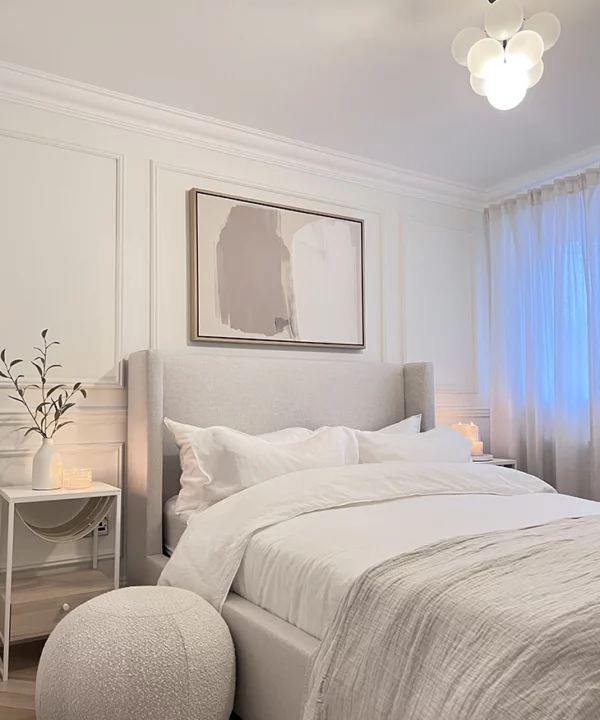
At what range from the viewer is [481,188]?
14.5 feet

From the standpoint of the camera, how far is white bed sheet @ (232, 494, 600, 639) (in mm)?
1706

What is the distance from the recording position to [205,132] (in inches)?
132

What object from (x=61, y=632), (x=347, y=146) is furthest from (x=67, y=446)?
(x=347, y=146)

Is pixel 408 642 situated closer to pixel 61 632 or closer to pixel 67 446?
pixel 61 632

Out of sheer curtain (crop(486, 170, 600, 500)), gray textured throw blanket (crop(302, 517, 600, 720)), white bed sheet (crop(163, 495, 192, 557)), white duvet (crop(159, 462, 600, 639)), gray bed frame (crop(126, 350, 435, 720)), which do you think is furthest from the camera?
sheer curtain (crop(486, 170, 600, 500))

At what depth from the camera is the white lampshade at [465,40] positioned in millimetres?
2307

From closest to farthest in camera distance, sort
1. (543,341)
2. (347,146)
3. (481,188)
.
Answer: (347,146) → (543,341) → (481,188)

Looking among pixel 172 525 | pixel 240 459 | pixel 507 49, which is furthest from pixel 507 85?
pixel 172 525

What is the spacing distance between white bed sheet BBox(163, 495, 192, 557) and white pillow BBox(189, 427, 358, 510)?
0.27 ft

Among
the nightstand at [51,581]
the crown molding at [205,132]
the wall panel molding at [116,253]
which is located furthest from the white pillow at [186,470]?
the crown molding at [205,132]

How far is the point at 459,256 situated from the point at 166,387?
7.84 feet

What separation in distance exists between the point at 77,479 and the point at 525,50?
236cm

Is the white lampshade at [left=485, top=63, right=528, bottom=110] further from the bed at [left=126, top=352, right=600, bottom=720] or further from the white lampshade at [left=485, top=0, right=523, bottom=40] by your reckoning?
the bed at [left=126, top=352, right=600, bottom=720]

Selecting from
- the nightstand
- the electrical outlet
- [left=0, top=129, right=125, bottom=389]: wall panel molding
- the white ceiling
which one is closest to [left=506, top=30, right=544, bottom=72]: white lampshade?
the white ceiling
